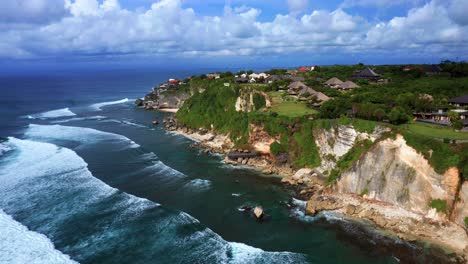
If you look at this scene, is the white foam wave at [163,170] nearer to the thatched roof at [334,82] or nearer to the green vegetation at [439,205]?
the green vegetation at [439,205]

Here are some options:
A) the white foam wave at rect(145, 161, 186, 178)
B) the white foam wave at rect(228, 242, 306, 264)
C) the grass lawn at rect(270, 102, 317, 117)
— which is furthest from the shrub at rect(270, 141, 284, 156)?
the white foam wave at rect(228, 242, 306, 264)

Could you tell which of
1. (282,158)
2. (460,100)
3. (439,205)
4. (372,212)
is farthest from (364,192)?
(460,100)

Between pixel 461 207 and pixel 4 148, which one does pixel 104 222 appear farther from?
pixel 4 148

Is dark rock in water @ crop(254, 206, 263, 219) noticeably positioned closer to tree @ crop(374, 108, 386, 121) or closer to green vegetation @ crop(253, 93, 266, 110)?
tree @ crop(374, 108, 386, 121)

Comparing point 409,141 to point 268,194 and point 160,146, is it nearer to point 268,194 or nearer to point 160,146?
point 268,194

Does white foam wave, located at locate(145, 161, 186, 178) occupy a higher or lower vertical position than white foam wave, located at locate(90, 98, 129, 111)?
higher
